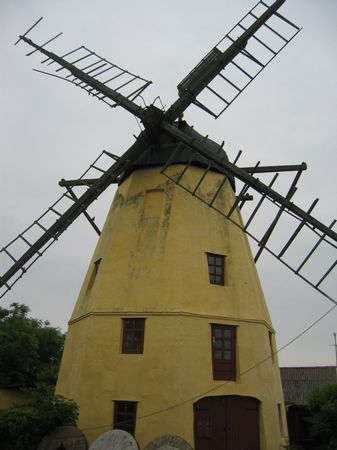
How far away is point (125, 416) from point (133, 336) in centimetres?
216

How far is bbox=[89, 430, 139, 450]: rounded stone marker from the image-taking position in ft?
37.4

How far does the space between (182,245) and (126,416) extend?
519cm

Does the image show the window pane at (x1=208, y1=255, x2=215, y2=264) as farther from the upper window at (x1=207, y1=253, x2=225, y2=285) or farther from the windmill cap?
the windmill cap

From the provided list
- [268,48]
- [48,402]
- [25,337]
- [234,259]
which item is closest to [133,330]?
[48,402]

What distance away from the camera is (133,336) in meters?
13.7

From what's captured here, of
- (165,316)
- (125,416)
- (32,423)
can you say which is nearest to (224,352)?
(165,316)

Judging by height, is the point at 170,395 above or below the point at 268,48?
below

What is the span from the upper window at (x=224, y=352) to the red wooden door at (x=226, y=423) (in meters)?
0.65

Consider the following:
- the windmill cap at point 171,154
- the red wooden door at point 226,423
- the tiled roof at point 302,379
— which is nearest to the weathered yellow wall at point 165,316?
the red wooden door at point 226,423

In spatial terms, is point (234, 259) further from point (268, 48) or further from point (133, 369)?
point (268, 48)

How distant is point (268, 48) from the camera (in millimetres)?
16625

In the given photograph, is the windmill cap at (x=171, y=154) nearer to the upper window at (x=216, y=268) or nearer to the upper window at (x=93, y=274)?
the upper window at (x=216, y=268)

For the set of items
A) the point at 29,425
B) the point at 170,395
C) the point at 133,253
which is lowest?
the point at 29,425

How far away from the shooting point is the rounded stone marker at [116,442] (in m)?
11.4
